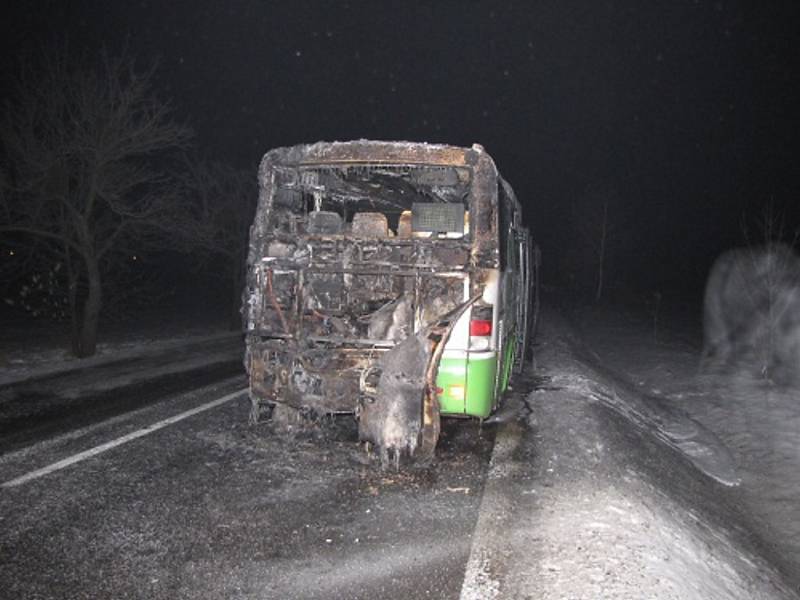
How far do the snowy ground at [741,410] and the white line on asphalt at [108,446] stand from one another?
638 cm

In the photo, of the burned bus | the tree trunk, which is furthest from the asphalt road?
the tree trunk

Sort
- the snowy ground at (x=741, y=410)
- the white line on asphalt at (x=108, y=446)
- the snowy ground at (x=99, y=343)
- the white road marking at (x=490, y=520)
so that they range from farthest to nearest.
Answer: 1. the snowy ground at (x=99, y=343)
2. the snowy ground at (x=741, y=410)
3. the white line on asphalt at (x=108, y=446)
4. the white road marking at (x=490, y=520)

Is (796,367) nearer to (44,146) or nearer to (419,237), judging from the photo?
(419,237)

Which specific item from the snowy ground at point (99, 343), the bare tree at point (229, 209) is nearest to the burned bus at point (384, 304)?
the snowy ground at point (99, 343)

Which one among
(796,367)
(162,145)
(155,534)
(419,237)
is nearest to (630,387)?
(796,367)

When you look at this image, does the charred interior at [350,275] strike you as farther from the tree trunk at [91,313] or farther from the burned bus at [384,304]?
the tree trunk at [91,313]

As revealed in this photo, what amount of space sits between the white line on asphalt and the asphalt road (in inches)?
1.2

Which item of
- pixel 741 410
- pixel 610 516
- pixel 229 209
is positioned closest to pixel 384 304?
pixel 610 516

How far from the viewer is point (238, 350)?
14.0 m

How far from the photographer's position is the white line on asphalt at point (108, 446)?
4.74 metres

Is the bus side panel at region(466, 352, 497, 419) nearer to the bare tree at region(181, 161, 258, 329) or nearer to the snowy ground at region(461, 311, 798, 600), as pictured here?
the snowy ground at region(461, 311, 798, 600)

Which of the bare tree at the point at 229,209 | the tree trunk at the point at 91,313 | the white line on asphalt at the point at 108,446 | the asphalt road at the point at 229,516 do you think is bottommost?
the white line on asphalt at the point at 108,446

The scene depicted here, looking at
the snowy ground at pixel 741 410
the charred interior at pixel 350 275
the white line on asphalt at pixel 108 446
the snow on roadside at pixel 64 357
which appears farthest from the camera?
the snow on roadside at pixel 64 357

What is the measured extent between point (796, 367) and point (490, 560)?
12998 mm
